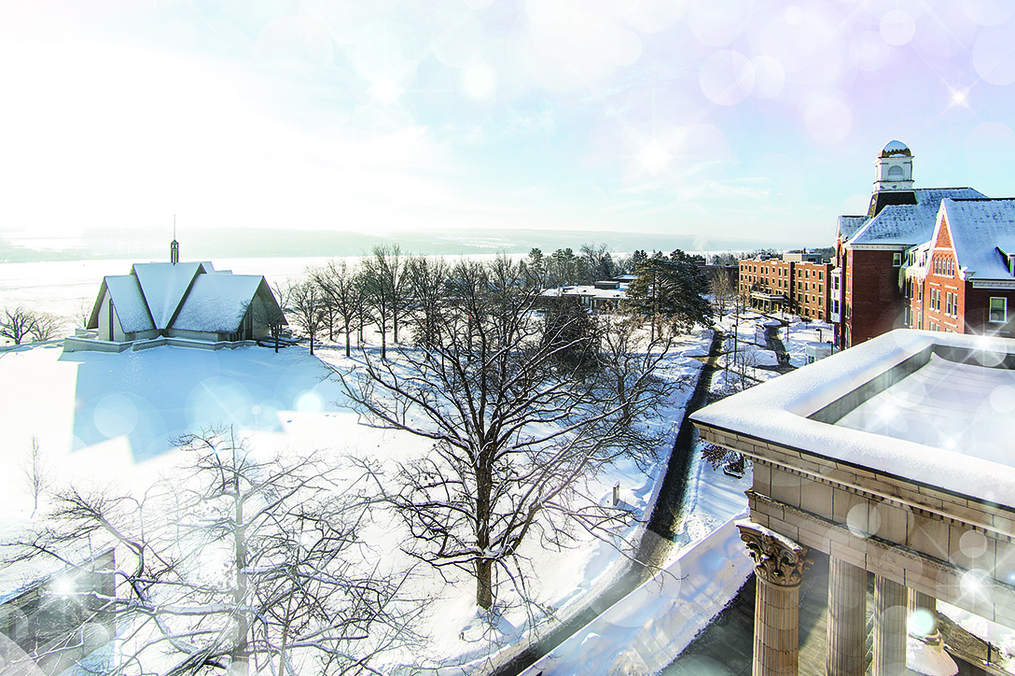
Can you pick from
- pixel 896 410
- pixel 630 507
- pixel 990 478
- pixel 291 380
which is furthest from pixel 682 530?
pixel 291 380

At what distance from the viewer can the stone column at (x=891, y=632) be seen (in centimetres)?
689

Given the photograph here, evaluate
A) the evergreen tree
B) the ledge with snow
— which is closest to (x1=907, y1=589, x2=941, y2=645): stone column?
the ledge with snow

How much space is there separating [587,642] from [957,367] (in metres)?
10.1

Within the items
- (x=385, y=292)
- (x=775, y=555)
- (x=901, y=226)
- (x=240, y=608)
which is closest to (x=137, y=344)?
(x=385, y=292)

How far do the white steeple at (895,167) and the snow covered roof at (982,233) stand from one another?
16.9 m

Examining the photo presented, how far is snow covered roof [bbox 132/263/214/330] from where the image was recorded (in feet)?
144

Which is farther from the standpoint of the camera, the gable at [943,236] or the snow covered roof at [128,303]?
the snow covered roof at [128,303]

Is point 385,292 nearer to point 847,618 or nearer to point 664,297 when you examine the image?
point 664,297

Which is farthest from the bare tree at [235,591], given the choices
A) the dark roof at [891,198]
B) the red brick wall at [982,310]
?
the dark roof at [891,198]

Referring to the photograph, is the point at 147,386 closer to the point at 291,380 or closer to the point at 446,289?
the point at 291,380

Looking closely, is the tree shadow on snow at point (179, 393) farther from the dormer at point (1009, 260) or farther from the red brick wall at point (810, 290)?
the red brick wall at point (810, 290)

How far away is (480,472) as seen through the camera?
491 inches

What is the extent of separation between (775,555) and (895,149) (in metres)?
47.5

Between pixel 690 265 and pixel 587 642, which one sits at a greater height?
pixel 690 265
